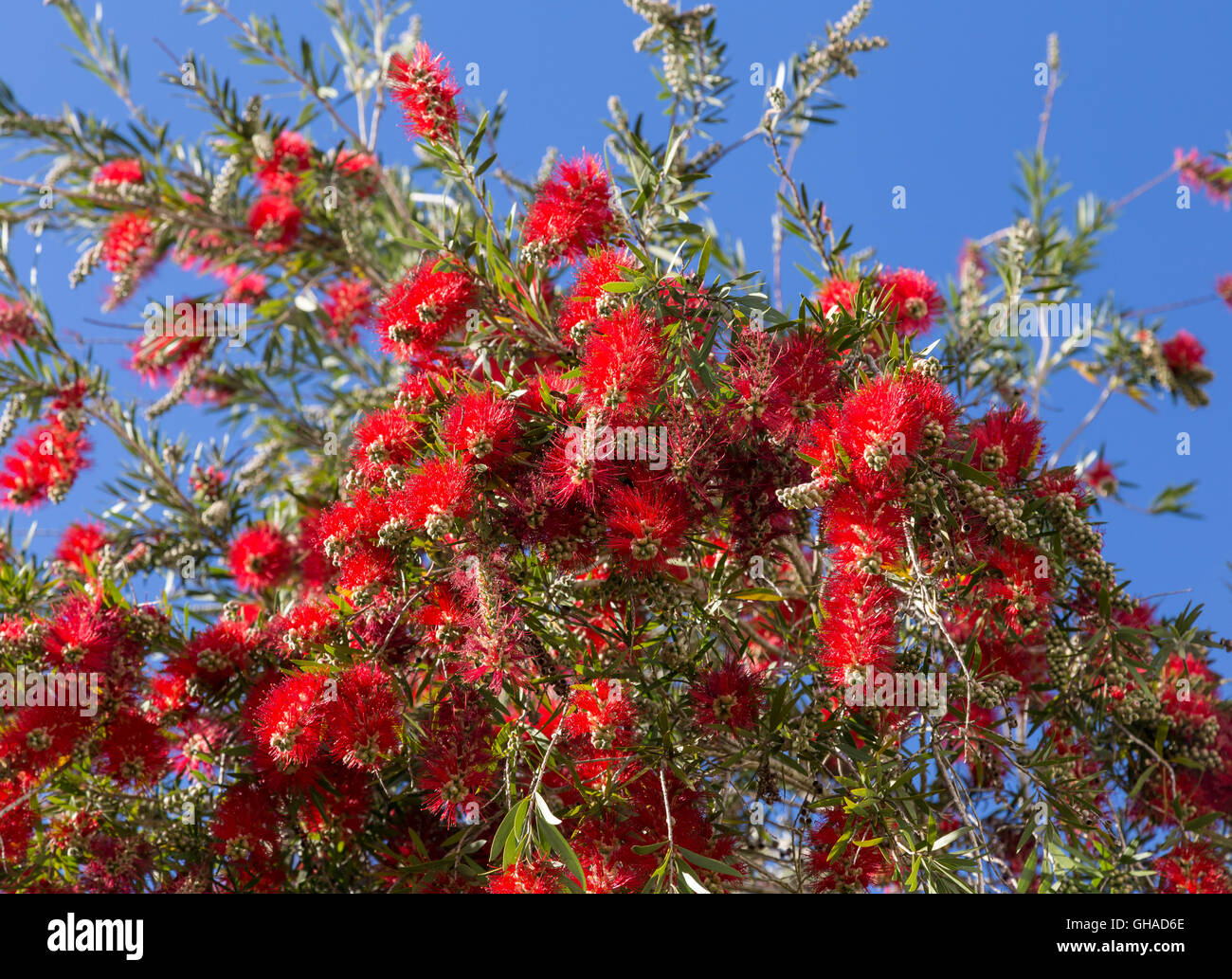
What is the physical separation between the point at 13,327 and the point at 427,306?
7.20 feet

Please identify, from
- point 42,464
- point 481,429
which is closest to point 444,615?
point 481,429

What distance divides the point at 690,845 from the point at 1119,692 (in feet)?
4.35

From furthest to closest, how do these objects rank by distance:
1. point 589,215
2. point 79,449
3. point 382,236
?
point 382,236 < point 79,449 < point 589,215

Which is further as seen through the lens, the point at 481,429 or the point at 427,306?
the point at 427,306

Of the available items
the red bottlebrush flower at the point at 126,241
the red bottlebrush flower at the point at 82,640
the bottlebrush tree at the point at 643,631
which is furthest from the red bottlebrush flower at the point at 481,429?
the red bottlebrush flower at the point at 126,241

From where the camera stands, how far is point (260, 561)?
3.67 m

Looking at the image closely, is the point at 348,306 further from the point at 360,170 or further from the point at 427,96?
the point at 427,96

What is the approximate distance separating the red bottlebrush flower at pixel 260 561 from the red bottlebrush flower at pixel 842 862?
2107mm

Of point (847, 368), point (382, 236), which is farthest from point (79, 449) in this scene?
point (847, 368)

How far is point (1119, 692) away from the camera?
283 cm

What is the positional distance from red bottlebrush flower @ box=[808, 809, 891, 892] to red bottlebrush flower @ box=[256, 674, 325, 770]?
1.13 meters

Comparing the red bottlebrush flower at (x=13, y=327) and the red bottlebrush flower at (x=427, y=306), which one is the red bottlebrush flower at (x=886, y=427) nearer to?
the red bottlebrush flower at (x=427, y=306)
